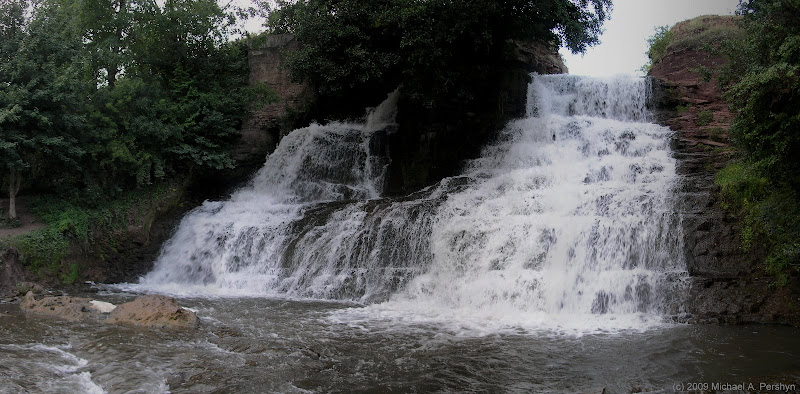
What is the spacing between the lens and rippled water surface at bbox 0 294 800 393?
6320 millimetres

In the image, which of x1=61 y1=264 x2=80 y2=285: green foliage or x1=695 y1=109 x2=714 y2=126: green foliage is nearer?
x1=61 y1=264 x2=80 y2=285: green foliage

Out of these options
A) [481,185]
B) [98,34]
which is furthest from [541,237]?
[98,34]

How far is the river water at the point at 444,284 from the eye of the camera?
6.71 metres

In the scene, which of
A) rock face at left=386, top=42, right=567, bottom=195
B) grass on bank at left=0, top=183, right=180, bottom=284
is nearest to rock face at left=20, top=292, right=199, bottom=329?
grass on bank at left=0, top=183, right=180, bottom=284

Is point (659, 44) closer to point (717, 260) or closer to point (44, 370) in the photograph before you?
point (717, 260)

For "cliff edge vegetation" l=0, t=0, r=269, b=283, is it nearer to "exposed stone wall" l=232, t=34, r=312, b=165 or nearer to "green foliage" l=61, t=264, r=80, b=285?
"green foliage" l=61, t=264, r=80, b=285

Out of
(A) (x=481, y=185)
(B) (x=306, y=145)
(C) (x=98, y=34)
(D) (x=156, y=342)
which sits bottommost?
(D) (x=156, y=342)

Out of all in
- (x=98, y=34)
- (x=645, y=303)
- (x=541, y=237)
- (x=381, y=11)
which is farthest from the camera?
(x=98, y=34)

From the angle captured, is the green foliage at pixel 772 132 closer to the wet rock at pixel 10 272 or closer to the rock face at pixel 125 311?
the rock face at pixel 125 311

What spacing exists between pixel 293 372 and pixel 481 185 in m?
8.55

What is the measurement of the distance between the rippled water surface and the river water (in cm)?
4

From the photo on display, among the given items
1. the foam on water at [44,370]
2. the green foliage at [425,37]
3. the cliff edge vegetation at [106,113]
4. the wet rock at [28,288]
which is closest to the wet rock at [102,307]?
the foam on water at [44,370]

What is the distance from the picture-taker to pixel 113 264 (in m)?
14.6

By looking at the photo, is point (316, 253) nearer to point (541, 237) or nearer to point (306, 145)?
point (541, 237)
